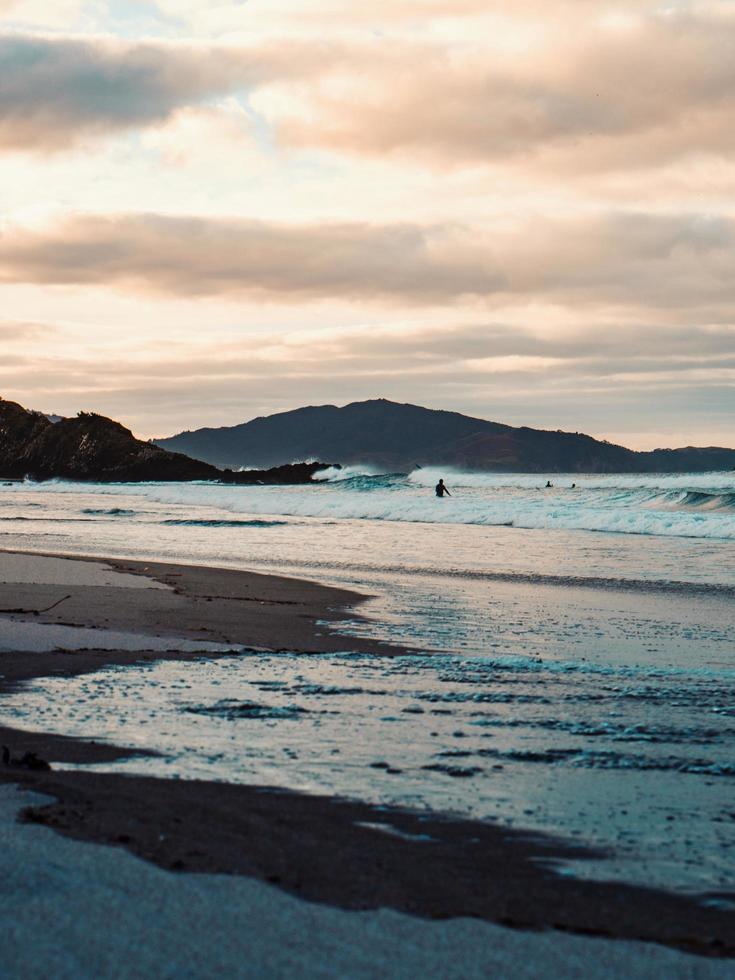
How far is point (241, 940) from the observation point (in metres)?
Result: 2.73

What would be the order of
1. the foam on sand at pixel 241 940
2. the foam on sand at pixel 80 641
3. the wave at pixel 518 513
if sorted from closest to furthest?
the foam on sand at pixel 241 940, the foam on sand at pixel 80 641, the wave at pixel 518 513

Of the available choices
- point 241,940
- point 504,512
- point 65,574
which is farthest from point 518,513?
point 241,940

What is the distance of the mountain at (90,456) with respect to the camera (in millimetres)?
99688

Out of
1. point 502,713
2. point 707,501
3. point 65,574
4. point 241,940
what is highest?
point 707,501

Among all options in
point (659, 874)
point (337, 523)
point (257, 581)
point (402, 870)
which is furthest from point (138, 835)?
point (337, 523)

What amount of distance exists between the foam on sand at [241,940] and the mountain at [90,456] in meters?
87.4

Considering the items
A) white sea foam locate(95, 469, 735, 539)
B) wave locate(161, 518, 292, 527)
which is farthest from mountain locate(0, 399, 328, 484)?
wave locate(161, 518, 292, 527)

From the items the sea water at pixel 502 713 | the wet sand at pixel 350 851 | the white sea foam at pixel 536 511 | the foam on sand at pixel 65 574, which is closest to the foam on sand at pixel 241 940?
the wet sand at pixel 350 851

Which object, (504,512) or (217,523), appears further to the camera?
(504,512)

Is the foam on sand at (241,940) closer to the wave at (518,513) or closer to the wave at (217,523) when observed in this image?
the wave at (518,513)

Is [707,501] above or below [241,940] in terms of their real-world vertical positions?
above

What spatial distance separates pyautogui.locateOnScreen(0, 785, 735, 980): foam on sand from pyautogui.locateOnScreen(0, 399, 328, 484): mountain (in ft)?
287

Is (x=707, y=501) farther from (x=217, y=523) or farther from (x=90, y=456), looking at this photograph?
(x=90, y=456)

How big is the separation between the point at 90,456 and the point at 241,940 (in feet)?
376
